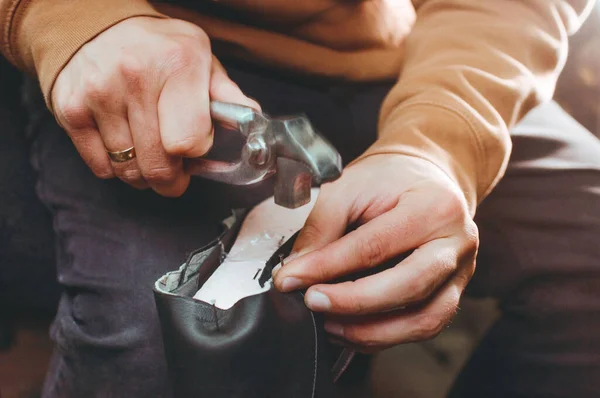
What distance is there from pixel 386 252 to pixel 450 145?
162 millimetres

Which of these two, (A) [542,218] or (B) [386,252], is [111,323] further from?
(A) [542,218]

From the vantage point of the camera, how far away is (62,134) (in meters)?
0.58

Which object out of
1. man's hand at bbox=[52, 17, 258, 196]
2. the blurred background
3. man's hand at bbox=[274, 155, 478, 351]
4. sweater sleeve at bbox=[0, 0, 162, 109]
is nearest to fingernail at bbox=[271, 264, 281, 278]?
man's hand at bbox=[274, 155, 478, 351]

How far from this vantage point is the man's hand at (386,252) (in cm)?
41

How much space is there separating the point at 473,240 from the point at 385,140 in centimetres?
13

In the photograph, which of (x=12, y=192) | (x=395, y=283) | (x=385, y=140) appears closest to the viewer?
(x=395, y=283)

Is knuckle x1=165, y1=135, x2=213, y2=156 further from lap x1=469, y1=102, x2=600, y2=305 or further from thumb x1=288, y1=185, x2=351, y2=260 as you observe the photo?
lap x1=469, y1=102, x2=600, y2=305

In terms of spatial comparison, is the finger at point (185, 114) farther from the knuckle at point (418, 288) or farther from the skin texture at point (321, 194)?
the knuckle at point (418, 288)

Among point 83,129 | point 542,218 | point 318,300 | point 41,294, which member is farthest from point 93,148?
point 542,218

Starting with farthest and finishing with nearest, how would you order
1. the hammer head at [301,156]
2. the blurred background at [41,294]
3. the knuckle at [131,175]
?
the blurred background at [41,294] < the knuckle at [131,175] < the hammer head at [301,156]

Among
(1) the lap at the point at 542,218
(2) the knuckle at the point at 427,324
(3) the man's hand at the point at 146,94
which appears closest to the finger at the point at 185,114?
(3) the man's hand at the point at 146,94

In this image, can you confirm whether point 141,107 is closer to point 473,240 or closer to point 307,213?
point 307,213

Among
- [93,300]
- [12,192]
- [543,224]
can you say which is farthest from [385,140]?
[12,192]

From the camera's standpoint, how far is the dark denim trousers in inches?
19.7
